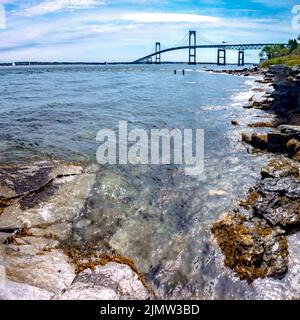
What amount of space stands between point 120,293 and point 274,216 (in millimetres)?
5440

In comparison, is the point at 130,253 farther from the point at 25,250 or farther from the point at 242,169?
the point at 242,169

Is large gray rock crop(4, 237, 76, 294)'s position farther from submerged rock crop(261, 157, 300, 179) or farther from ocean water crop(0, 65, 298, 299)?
submerged rock crop(261, 157, 300, 179)

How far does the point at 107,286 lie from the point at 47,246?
2548 millimetres

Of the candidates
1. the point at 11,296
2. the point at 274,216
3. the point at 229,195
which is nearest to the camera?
the point at 11,296

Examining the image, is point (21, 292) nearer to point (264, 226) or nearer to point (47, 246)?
point (47, 246)

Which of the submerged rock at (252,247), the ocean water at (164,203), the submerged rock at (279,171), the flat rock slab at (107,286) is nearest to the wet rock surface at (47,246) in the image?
the flat rock slab at (107,286)

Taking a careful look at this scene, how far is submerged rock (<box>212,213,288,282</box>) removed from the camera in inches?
319

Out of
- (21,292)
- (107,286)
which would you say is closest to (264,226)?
(107,286)

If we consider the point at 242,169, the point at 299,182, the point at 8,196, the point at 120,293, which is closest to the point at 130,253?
the point at 120,293

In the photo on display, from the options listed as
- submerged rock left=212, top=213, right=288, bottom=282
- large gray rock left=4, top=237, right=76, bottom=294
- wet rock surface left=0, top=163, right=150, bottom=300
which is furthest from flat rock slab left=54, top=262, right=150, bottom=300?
submerged rock left=212, top=213, right=288, bottom=282

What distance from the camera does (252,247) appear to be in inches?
336

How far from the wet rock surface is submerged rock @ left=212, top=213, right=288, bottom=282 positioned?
8.45 feet

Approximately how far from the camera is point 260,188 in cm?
1148

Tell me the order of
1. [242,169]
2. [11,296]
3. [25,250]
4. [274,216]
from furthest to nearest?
[242,169], [274,216], [25,250], [11,296]
